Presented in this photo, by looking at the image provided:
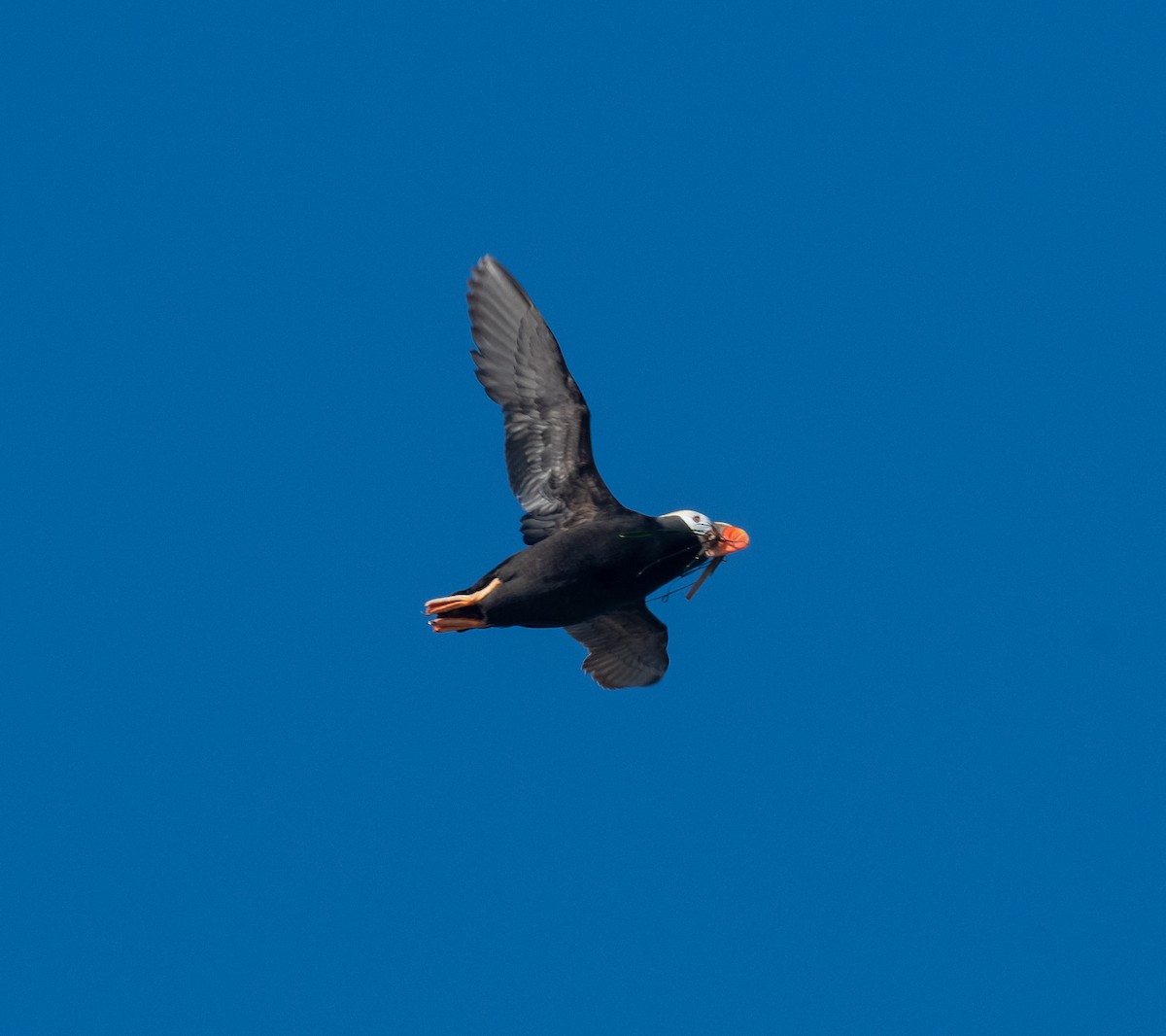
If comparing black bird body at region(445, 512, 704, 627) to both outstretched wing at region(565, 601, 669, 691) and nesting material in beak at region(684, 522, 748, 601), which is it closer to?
nesting material in beak at region(684, 522, 748, 601)

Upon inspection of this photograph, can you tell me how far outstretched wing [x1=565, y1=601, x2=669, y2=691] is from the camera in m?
23.1

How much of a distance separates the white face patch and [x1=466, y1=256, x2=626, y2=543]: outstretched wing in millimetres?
619

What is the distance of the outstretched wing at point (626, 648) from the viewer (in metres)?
23.1

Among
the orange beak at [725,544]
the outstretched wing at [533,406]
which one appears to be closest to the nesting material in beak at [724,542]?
the orange beak at [725,544]

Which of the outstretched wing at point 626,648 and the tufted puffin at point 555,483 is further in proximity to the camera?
the outstretched wing at point 626,648

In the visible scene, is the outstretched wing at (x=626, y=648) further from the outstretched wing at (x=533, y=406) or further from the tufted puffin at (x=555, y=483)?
the outstretched wing at (x=533, y=406)

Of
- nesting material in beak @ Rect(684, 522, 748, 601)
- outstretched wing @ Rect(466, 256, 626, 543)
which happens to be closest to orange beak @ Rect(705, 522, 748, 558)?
nesting material in beak @ Rect(684, 522, 748, 601)

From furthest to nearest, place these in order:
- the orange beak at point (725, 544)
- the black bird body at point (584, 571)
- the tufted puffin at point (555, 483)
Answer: the orange beak at point (725, 544), the tufted puffin at point (555, 483), the black bird body at point (584, 571)

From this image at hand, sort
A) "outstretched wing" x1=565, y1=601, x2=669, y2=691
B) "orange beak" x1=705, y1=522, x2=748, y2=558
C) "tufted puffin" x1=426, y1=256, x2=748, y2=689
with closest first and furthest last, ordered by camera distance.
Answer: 1. "tufted puffin" x1=426, y1=256, x2=748, y2=689
2. "orange beak" x1=705, y1=522, x2=748, y2=558
3. "outstretched wing" x1=565, y1=601, x2=669, y2=691

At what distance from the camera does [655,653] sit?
23.2m

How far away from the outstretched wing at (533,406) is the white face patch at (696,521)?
0.62 m

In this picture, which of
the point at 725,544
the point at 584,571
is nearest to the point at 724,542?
the point at 725,544

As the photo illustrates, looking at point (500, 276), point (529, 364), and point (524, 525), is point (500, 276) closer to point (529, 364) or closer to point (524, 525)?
point (529, 364)

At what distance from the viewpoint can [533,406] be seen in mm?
22141
